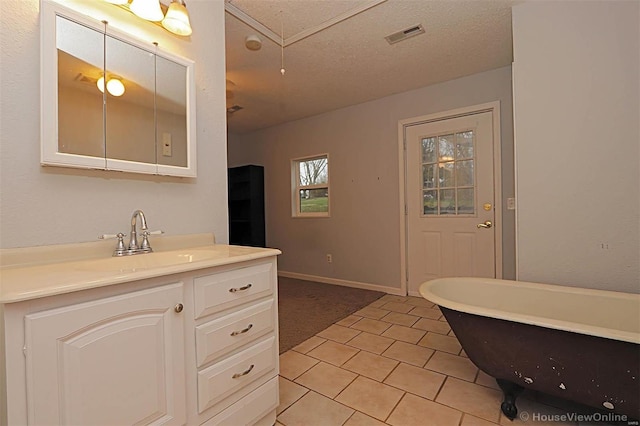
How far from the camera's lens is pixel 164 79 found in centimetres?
152

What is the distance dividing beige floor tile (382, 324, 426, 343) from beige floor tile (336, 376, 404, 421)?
0.68 meters

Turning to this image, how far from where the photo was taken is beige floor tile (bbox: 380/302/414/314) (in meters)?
3.02

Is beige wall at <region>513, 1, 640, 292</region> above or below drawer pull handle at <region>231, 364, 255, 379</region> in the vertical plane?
above

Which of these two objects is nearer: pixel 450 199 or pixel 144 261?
pixel 144 261

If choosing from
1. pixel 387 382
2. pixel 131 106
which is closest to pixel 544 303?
pixel 387 382

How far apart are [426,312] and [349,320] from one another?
0.80 meters

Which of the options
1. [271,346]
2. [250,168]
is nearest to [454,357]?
[271,346]

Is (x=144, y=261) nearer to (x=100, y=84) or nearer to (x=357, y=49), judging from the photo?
(x=100, y=84)

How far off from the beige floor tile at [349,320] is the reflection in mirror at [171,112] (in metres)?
1.96

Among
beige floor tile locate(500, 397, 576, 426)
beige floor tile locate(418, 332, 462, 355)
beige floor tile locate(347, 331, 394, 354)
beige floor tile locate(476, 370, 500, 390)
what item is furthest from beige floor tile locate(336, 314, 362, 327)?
beige floor tile locate(500, 397, 576, 426)

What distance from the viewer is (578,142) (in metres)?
1.81

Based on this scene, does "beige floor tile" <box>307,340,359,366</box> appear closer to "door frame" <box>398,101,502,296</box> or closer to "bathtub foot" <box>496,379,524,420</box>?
"bathtub foot" <box>496,379,524,420</box>

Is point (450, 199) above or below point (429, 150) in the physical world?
below

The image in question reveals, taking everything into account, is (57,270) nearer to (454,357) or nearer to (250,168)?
(454,357)
